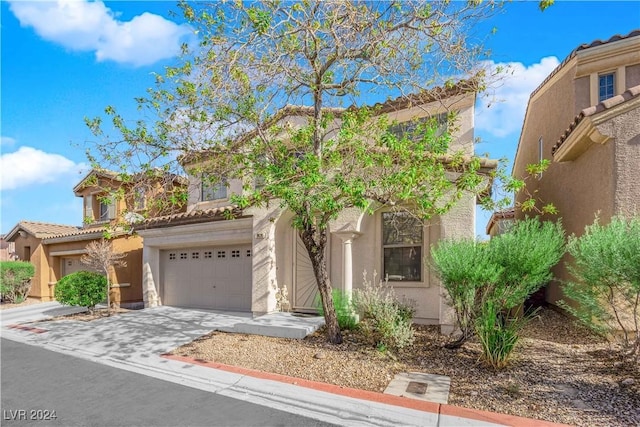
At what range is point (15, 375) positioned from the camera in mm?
7125

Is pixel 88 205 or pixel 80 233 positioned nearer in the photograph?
pixel 80 233

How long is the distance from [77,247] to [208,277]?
8924mm

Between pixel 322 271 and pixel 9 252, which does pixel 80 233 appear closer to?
pixel 9 252

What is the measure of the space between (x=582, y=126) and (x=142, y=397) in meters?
10.1

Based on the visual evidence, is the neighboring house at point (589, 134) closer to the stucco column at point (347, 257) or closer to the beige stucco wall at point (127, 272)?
the stucco column at point (347, 257)

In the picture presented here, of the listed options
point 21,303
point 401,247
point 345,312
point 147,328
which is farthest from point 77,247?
point 401,247

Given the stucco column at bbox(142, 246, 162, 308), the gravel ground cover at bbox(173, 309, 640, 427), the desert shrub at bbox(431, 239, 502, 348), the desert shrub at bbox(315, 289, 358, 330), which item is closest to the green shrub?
the desert shrub at bbox(431, 239, 502, 348)

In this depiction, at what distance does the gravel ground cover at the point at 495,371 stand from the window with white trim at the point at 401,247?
157 centimetres

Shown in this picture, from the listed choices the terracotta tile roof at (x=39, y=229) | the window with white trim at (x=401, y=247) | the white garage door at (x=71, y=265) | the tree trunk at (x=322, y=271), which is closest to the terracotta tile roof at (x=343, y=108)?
the tree trunk at (x=322, y=271)

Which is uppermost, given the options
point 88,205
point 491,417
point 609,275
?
point 88,205

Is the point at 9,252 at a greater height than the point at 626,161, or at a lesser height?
lesser

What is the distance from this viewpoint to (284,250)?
1173cm

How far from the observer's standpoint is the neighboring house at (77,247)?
15211 millimetres

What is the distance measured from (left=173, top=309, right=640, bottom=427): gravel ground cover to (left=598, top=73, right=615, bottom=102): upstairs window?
660cm
